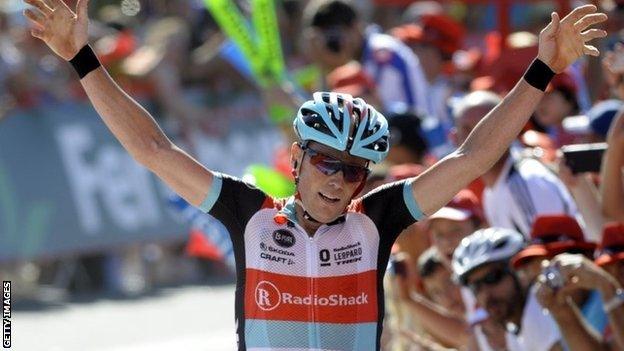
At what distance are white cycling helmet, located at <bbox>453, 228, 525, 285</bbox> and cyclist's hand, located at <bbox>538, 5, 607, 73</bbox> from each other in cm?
206

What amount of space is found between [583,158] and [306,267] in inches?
106

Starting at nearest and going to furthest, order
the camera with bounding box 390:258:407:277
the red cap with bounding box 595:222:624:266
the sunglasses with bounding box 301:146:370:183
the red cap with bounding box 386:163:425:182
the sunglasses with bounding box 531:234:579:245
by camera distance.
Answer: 1. the sunglasses with bounding box 301:146:370:183
2. the red cap with bounding box 595:222:624:266
3. the sunglasses with bounding box 531:234:579:245
4. the camera with bounding box 390:258:407:277
5. the red cap with bounding box 386:163:425:182

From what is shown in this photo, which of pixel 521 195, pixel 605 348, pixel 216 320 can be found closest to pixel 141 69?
pixel 216 320

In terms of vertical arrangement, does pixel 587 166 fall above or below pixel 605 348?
above

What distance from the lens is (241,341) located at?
5.98 m

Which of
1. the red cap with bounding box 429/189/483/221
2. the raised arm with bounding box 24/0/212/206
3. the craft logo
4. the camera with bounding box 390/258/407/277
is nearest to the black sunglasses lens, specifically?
the red cap with bounding box 429/189/483/221

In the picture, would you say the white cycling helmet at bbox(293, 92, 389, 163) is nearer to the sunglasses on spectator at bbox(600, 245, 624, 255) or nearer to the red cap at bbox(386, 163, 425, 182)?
the sunglasses on spectator at bbox(600, 245, 624, 255)

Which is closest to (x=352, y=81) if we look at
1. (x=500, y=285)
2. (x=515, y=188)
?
(x=515, y=188)

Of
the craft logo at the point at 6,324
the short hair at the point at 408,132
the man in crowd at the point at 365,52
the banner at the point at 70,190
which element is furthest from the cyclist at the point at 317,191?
the banner at the point at 70,190

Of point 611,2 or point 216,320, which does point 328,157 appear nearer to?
point 611,2

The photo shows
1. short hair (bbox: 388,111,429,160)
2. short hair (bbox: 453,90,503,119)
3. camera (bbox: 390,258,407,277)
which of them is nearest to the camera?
short hair (bbox: 453,90,503,119)

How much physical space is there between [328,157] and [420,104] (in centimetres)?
621

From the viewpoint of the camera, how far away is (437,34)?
41.0ft

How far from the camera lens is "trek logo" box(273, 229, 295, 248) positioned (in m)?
6.06
